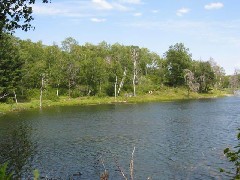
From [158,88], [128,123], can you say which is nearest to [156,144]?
[128,123]

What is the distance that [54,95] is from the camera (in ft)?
392

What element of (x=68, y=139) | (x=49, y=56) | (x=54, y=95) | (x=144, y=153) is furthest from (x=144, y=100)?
(x=144, y=153)

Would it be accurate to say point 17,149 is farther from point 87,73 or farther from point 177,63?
point 177,63

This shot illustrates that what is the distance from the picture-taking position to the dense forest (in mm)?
118688

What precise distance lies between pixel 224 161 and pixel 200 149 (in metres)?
6.70

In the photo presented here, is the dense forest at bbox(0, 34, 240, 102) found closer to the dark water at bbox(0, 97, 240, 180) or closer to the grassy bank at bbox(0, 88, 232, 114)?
the grassy bank at bbox(0, 88, 232, 114)

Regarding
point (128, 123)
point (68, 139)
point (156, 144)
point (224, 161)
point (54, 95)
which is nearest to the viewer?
point (224, 161)

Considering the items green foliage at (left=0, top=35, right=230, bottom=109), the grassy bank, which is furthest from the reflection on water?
green foliage at (left=0, top=35, right=230, bottom=109)

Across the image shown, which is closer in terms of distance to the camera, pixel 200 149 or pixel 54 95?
pixel 200 149

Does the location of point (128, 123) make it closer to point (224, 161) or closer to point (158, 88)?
point (224, 161)

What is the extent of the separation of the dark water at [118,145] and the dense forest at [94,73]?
43656 mm

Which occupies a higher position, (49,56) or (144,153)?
(49,56)

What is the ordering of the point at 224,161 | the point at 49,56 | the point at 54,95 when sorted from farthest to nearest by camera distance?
the point at 49,56 < the point at 54,95 < the point at 224,161

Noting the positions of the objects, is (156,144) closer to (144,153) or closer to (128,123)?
(144,153)
